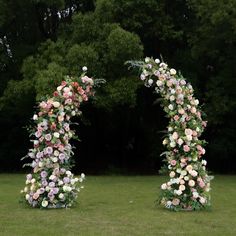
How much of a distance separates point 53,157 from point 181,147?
281cm

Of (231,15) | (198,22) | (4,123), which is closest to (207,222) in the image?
(231,15)

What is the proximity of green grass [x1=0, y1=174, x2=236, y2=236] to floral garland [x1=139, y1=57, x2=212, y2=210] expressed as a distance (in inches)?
16.0

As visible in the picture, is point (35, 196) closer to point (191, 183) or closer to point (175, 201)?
point (175, 201)

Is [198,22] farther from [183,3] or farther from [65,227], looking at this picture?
[65,227]

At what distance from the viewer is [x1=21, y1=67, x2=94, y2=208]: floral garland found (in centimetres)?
1209

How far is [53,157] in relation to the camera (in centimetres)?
1212

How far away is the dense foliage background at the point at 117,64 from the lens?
22203mm

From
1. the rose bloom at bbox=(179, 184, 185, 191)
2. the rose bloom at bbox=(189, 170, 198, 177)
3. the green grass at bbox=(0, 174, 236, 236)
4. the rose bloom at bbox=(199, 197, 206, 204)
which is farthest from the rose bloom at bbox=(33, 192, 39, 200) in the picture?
the rose bloom at bbox=(199, 197, 206, 204)

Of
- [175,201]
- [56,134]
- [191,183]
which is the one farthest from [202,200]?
[56,134]

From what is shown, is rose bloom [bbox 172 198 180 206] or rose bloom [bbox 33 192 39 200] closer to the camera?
rose bloom [bbox 172 198 180 206]

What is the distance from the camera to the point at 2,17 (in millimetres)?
24484

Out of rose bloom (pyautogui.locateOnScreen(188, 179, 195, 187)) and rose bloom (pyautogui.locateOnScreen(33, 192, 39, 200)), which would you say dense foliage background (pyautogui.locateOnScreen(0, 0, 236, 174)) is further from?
rose bloom (pyautogui.locateOnScreen(188, 179, 195, 187))

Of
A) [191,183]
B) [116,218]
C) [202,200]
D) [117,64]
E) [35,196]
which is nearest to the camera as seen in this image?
[116,218]

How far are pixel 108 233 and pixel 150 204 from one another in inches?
180
